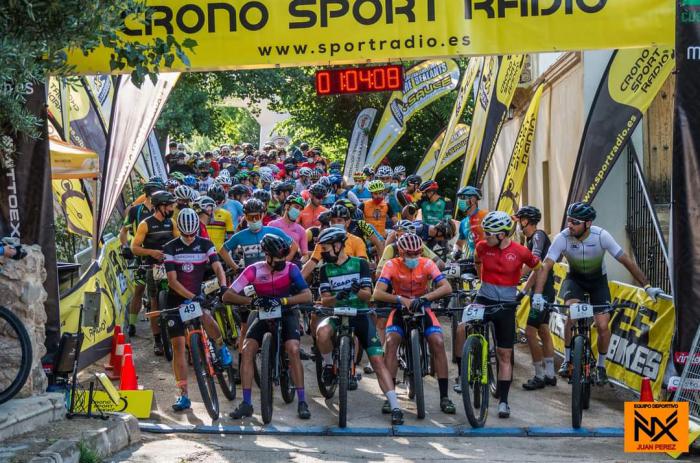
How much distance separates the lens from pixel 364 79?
14.1 metres

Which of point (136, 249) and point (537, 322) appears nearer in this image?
point (537, 322)

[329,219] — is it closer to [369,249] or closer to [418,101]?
[369,249]

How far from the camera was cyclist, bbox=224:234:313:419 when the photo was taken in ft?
36.7

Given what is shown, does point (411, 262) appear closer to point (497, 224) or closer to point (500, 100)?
point (497, 224)

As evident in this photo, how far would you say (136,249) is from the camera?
13.7 m

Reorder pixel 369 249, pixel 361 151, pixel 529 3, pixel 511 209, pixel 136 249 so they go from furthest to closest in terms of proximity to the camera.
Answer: pixel 361 151
pixel 511 209
pixel 369 249
pixel 136 249
pixel 529 3

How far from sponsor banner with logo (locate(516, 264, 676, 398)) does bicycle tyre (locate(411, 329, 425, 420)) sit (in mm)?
2202

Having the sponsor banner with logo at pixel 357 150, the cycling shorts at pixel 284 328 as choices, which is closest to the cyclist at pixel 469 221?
the cycling shorts at pixel 284 328

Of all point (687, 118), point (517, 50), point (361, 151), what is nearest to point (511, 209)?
point (517, 50)

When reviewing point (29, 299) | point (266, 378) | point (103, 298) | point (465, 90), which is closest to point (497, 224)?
point (266, 378)

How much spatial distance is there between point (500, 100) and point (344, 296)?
799cm

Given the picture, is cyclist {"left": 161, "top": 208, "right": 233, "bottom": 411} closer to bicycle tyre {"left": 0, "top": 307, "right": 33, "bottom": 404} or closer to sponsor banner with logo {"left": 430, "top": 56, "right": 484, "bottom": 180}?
bicycle tyre {"left": 0, "top": 307, "right": 33, "bottom": 404}

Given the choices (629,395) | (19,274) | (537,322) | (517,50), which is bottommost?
(629,395)

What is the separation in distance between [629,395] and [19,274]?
6.65m
